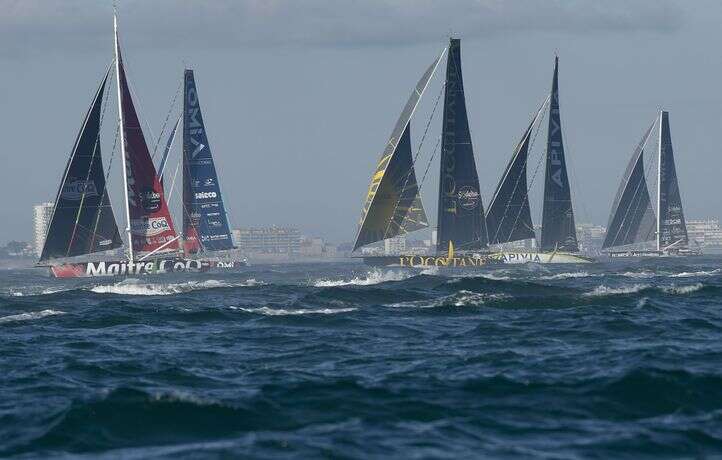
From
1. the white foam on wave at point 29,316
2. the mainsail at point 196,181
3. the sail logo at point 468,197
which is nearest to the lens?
the white foam on wave at point 29,316

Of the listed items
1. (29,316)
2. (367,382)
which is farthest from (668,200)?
(367,382)

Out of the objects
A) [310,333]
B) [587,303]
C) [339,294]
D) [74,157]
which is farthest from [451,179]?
[310,333]

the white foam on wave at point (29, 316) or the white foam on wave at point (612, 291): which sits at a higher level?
the white foam on wave at point (29, 316)

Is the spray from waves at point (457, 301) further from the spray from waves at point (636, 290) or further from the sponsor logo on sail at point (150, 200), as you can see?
the sponsor logo on sail at point (150, 200)

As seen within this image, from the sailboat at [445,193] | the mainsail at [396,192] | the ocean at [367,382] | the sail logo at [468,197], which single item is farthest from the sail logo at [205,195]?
the ocean at [367,382]

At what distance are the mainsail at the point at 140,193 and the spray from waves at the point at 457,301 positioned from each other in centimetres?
3799

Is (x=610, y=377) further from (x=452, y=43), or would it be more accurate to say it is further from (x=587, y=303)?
(x=452, y=43)

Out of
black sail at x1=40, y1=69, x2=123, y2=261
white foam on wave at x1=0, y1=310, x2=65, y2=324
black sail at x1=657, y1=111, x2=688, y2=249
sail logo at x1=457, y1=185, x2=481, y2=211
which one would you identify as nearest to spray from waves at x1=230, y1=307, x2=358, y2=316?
white foam on wave at x1=0, y1=310, x2=65, y2=324

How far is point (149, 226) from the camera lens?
8256cm

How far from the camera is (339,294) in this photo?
160ft

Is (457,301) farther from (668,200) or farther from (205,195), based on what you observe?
(668,200)

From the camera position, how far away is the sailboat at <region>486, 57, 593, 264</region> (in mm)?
103188

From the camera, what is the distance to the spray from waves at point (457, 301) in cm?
4191

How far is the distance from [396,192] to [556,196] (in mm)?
22941
